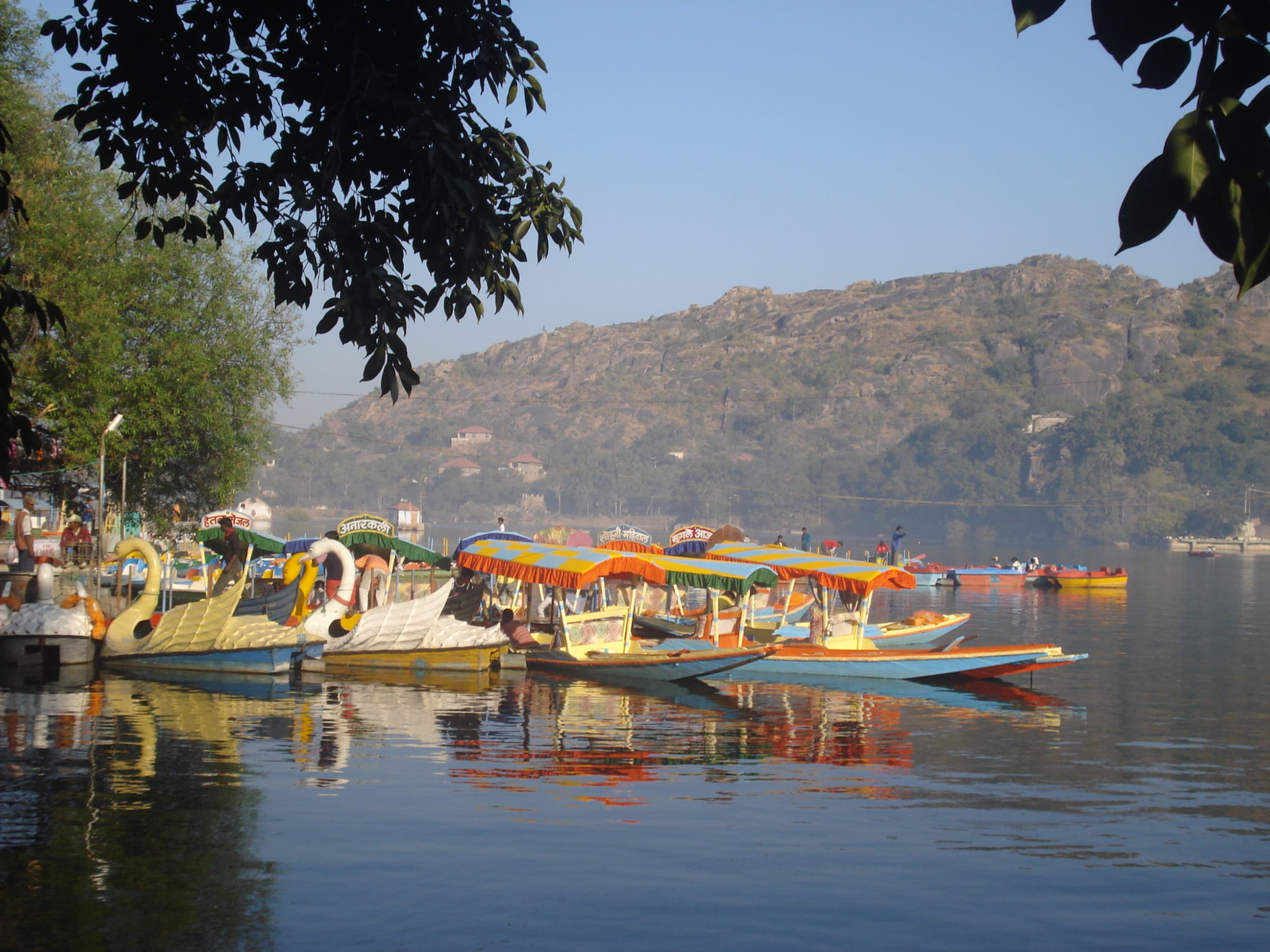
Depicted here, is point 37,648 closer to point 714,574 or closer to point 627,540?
point 714,574

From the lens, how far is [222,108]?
7.15 metres

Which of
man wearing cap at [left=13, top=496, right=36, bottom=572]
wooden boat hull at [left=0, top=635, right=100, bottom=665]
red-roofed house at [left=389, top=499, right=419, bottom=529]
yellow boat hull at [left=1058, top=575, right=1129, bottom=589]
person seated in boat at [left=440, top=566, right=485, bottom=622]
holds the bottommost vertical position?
wooden boat hull at [left=0, top=635, right=100, bottom=665]

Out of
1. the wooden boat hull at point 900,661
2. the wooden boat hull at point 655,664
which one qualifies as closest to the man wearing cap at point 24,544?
the wooden boat hull at point 655,664

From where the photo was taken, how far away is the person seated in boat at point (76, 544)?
1233 inches

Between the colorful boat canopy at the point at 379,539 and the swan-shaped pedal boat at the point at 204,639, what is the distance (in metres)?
4.27

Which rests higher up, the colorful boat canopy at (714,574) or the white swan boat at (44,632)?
the colorful boat canopy at (714,574)

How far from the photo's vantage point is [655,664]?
20312 mm

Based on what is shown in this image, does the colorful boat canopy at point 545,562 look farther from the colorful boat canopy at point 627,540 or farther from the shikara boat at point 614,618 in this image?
the colorful boat canopy at point 627,540

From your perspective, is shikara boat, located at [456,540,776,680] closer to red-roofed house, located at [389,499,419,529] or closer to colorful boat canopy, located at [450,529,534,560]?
colorful boat canopy, located at [450,529,534,560]

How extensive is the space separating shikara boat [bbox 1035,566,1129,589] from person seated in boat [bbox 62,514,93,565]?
39955mm

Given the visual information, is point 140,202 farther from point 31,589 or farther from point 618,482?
point 618,482

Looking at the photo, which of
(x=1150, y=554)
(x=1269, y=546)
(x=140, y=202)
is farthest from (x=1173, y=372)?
(x=140, y=202)

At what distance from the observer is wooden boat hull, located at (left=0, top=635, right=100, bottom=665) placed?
64.1 ft

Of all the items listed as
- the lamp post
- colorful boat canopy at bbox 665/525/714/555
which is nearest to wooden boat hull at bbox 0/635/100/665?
the lamp post
